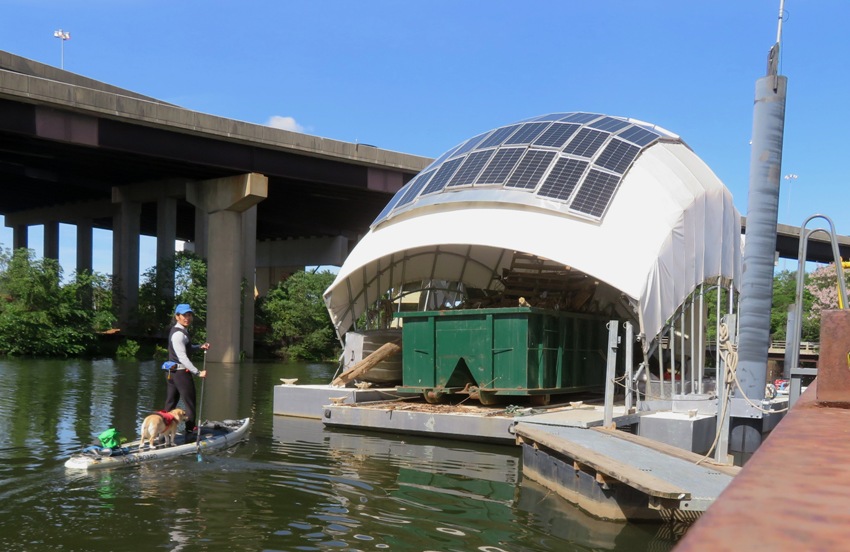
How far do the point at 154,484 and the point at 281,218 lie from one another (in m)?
55.6

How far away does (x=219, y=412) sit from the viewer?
1970 centimetres

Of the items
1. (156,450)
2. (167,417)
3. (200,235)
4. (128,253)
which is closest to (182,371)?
(167,417)

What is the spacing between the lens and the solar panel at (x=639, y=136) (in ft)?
62.8

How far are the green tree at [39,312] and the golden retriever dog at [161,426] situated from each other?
34516 millimetres

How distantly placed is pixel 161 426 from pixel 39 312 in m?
35.2

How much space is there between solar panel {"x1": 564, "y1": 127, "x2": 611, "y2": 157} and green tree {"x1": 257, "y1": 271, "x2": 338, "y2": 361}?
35.9m

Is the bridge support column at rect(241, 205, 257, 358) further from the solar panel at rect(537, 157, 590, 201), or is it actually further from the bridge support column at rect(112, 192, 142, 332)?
the solar panel at rect(537, 157, 590, 201)

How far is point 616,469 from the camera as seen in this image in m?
8.75

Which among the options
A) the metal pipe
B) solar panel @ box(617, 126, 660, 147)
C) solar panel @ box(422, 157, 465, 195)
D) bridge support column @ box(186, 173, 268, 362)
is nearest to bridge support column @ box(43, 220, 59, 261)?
bridge support column @ box(186, 173, 268, 362)

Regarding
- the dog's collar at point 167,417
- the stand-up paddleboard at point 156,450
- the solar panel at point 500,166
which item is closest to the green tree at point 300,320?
the solar panel at point 500,166

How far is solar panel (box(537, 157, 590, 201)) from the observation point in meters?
17.4

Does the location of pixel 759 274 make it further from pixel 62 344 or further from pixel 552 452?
pixel 62 344

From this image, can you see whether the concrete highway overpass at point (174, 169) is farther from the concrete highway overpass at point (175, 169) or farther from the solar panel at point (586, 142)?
the solar panel at point (586, 142)

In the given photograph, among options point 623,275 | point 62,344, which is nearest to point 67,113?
point 62,344
